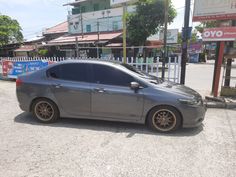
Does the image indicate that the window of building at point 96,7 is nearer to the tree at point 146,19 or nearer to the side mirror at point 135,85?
the tree at point 146,19

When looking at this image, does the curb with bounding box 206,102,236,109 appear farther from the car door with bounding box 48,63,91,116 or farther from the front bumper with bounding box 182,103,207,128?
the car door with bounding box 48,63,91,116

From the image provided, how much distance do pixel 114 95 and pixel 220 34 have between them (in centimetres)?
430

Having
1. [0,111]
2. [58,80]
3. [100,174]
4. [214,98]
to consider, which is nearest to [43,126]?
[58,80]

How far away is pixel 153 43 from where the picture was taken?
26.8m

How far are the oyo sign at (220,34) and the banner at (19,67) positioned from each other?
7.61 meters

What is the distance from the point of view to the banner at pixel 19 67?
10719 millimetres

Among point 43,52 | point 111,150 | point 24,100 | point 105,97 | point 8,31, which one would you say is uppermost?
point 8,31

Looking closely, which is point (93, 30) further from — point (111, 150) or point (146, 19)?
point (111, 150)

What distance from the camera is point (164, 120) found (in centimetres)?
441

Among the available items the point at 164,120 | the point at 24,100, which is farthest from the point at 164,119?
the point at 24,100

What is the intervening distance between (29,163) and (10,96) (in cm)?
531

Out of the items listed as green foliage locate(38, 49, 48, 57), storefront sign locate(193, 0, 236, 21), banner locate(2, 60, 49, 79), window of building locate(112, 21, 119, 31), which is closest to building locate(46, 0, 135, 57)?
window of building locate(112, 21, 119, 31)

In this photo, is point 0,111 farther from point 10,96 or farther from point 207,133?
point 207,133

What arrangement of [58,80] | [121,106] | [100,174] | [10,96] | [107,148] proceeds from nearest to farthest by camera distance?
[100,174], [107,148], [121,106], [58,80], [10,96]
